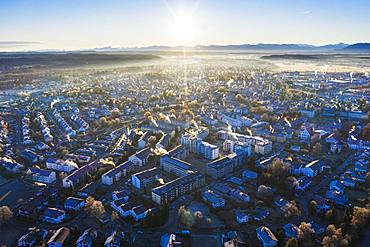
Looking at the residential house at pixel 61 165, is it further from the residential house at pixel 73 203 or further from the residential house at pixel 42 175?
the residential house at pixel 73 203

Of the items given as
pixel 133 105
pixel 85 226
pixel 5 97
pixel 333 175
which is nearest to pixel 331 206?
pixel 333 175

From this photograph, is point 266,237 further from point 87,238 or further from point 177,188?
point 87,238

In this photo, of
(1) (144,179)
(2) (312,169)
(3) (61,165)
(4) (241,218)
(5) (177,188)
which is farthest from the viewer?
(3) (61,165)

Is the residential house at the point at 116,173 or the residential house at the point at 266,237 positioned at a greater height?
the residential house at the point at 116,173

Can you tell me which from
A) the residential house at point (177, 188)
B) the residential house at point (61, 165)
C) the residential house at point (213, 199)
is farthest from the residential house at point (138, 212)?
the residential house at point (61, 165)

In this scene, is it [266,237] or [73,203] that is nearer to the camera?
[266,237]

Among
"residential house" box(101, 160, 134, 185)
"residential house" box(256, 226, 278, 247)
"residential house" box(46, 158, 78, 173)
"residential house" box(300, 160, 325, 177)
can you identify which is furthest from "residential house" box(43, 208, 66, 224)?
"residential house" box(300, 160, 325, 177)

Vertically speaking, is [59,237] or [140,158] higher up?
[140,158]

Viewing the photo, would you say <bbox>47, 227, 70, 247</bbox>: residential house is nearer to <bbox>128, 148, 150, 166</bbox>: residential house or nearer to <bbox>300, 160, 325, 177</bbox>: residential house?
<bbox>128, 148, 150, 166</bbox>: residential house

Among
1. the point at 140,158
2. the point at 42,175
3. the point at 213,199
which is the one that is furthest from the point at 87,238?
the point at 140,158
